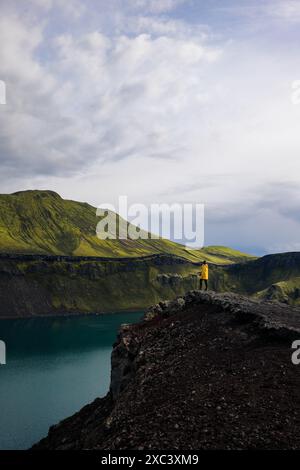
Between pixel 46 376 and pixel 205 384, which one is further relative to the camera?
pixel 46 376

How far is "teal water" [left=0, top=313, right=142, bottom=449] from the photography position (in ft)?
214

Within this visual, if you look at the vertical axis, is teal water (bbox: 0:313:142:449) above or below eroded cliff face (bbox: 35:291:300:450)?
below

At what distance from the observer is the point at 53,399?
7981cm

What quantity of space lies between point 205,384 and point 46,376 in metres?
81.8

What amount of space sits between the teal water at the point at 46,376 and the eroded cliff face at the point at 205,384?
21.6 metres

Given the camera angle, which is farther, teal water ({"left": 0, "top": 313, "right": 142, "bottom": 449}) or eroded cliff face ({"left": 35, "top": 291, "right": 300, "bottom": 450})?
teal water ({"left": 0, "top": 313, "right": 142, "bottom": 449})

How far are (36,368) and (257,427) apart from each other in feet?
317

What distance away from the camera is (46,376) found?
99375 millimetres

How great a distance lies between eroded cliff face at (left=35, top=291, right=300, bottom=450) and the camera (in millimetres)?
20375

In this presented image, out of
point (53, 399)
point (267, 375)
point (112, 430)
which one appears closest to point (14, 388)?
point (53, 399)

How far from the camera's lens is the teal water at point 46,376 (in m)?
65.3

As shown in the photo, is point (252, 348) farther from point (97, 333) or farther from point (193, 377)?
point (97, 333)

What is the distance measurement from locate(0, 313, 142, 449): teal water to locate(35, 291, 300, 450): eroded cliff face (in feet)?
70.9

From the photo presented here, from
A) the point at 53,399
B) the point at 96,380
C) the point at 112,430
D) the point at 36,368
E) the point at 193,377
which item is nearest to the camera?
the point at 112,430
